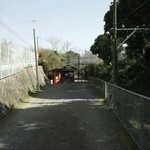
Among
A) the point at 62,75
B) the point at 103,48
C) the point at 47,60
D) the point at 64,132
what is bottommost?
the point at 62,75

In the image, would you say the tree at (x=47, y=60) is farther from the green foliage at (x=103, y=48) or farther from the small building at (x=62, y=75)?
the green foliage at (x=103, y=48)

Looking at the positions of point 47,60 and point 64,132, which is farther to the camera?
point 47,60

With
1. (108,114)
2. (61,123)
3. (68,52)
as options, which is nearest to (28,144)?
(61,123)

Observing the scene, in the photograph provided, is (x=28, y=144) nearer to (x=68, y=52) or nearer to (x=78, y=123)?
(x=78, y=123)

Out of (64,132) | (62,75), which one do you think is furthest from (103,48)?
(64,132)

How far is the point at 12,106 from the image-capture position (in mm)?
22844

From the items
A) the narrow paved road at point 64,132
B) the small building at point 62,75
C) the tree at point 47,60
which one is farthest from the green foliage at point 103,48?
the narrow paved road at point 64,132

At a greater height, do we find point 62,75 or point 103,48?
point 103,48

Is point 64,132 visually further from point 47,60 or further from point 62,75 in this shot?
point 47,60

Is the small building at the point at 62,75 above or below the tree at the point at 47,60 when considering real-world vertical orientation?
below

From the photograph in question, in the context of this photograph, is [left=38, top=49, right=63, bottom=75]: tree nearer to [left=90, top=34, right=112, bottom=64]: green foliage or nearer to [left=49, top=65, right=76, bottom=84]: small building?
[left=49, top=65, right=76, bottom=84]: small building

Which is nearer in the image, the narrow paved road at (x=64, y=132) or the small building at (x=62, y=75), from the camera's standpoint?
the narrow paved road at (x=64, y=132)

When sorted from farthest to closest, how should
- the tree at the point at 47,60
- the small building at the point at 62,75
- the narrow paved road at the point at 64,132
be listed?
the tree at the point at 47,60 < the small building at the point at 62,75 < the narrow paved road at the point at 64,132

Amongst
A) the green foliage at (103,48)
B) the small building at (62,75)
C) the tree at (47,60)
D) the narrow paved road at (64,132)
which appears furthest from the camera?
the tree at (47,60)
